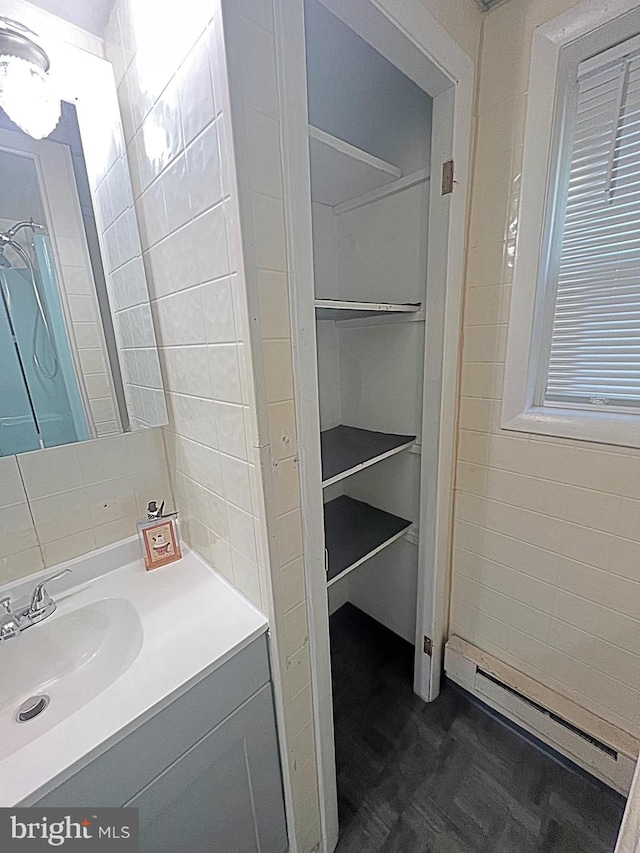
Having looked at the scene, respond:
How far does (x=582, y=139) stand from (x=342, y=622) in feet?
6.66

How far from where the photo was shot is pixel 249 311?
24.2 inches

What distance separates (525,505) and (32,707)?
1.37 meters

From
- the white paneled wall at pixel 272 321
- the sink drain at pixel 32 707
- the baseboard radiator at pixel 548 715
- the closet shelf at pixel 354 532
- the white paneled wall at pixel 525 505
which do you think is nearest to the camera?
the white paneled wall at pixel 272 321

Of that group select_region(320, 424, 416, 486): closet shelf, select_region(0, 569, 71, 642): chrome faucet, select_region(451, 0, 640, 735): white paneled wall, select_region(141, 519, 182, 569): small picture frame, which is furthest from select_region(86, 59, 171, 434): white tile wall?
select_region(451, 0, 640, 735): white paneled wall

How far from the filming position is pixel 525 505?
3.81 ft

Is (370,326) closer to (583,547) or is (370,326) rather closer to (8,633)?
(583,547)

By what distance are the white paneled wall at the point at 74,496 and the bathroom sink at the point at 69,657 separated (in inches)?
6.4

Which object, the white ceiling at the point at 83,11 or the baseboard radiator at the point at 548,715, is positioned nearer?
the white ceiling at the point at 83,11

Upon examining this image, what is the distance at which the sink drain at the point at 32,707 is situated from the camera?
2.46 ft

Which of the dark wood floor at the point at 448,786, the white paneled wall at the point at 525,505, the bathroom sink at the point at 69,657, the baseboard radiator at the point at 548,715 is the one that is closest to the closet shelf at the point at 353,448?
Answer: the white paneled wall at the point at 525,505

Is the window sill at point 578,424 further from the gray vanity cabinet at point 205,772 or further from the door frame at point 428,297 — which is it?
the gray vanity cabinet at point 205,772

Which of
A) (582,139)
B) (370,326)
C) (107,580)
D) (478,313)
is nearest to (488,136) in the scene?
(582,139)

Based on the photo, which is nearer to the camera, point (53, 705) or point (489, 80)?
point (53, 705)

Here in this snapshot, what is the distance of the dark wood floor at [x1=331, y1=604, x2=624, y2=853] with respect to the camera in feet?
3.42
